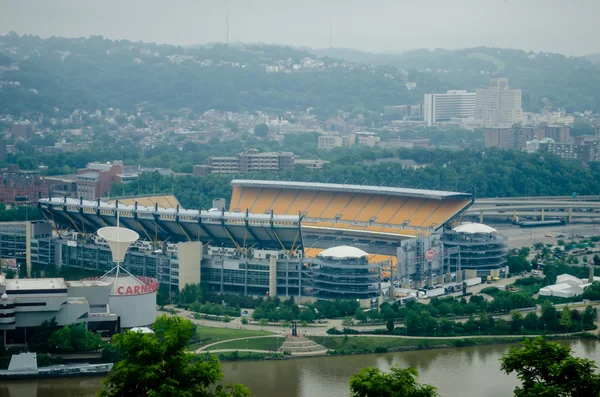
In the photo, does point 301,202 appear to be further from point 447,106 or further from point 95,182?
point 447,106

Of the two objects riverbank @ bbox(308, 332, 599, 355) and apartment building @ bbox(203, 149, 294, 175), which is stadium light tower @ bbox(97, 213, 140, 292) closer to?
riverbank @ bbox(308, 332, 599, 355)

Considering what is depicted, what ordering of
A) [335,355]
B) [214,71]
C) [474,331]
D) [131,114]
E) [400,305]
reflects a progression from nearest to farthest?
[335,355] < [474,331] < [400,305] < [131,114] < [214,71]

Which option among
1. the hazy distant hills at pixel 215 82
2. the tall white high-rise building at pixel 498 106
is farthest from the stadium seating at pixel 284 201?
the tall white high-rise building at pixel 498 106

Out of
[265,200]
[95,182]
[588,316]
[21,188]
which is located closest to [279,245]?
[588,316]

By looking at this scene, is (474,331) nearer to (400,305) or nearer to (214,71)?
(400,305)

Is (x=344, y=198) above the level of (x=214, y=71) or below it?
below

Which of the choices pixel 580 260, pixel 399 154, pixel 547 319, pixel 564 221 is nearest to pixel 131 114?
pixel 399 154
